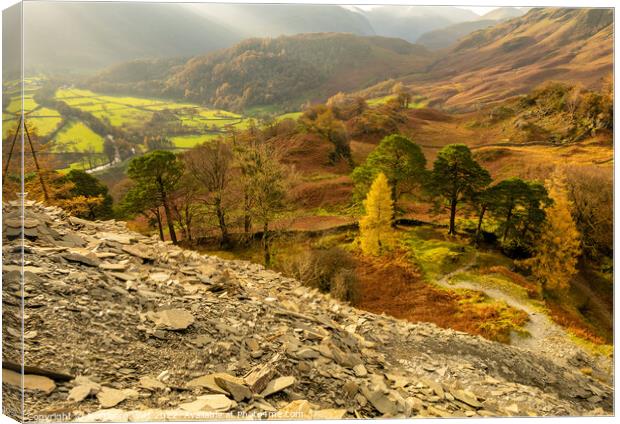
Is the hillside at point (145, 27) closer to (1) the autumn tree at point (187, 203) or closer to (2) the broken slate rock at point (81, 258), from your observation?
(2) the broken slate rock at point (81, 258)

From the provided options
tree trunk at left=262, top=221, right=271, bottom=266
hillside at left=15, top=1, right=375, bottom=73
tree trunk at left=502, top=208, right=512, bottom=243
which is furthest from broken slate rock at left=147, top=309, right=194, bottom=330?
tree trunk at left=502, top=208, right=512, bottom=243

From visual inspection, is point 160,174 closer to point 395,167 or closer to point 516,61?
point 395,167

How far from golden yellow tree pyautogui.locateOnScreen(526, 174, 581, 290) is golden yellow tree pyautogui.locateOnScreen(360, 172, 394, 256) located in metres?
3.48

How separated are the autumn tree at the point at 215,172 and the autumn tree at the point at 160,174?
15.0 inches

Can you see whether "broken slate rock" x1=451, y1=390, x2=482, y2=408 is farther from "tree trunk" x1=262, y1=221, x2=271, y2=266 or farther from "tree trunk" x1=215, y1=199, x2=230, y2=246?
"tree trunk" x1=215, y1=199, x2=230, y2=246

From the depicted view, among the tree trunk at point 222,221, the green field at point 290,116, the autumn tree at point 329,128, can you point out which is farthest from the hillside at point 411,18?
the tree trunk at point 222,221

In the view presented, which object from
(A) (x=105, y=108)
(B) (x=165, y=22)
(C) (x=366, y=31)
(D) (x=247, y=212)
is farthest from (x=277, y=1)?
(D) (x=247, y=212)

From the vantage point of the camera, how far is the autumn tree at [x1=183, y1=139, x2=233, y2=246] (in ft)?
32.1

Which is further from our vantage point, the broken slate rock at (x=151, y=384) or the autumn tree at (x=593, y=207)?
the autumn tree at (x=593, y=207)

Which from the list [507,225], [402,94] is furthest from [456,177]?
[402,94]

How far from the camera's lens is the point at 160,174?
9555 mm

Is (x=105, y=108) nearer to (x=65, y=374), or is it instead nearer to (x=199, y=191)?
(x=199, y=191)

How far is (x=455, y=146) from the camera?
10.2m

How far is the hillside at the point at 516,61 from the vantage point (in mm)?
7723
